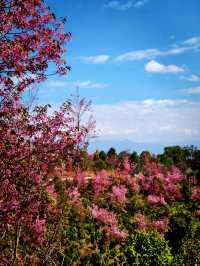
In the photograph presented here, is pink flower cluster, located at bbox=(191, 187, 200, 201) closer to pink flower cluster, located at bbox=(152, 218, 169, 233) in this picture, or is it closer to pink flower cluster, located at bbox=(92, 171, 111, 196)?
pink flower cluster, located at bbox=(92, 171, 111, 196)

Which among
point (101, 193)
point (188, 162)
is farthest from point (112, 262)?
point (188, 162)

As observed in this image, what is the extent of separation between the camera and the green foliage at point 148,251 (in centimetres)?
1491

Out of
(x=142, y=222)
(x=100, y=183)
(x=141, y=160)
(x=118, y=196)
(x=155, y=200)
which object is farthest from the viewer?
(x=141, y=160)

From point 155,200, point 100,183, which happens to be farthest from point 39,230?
point 155,200

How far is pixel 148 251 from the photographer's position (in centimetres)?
1500

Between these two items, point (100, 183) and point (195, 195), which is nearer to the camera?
point (100, 183)

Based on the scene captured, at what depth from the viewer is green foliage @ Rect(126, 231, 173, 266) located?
1491cm

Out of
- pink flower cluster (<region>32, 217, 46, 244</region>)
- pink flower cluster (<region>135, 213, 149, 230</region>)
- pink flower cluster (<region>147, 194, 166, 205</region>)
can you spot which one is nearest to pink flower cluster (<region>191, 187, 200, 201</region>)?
pink flower cluster (<region>147, 194, 166, 205</region>)

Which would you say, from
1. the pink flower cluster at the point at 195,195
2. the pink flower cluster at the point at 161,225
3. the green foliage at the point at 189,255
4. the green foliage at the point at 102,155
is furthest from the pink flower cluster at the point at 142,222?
the green foliage at the point at 102,155

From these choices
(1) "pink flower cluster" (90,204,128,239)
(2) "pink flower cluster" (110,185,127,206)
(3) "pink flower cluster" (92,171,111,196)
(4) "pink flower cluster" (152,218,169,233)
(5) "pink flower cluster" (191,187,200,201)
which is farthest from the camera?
(5) "pink flower cluster" (191,187,200,201)

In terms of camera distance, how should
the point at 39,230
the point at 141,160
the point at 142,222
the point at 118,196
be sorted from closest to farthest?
Answer: the point at 39,230
the point at 142,222
the point at 118,196
the point at 141,160

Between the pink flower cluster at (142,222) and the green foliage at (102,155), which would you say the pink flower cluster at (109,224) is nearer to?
the pink flower cluster at (142,222)

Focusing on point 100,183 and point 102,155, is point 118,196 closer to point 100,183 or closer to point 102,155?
point 100,183

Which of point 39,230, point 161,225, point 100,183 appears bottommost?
point 161,225
